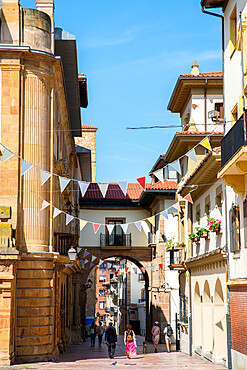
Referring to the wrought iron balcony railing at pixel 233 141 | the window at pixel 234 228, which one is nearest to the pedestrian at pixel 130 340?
the window at pixel 234 228

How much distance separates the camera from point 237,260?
667 inches

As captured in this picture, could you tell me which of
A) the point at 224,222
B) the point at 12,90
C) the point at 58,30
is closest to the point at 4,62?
the point at 12,90

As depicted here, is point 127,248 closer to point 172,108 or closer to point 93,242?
point 93,242

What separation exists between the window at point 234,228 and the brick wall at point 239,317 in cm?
118

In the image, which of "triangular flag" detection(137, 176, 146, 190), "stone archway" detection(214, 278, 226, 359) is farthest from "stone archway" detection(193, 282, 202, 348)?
"triangular flag" detection(137, 176, 146, 190)

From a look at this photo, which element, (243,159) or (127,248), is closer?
(243,159)

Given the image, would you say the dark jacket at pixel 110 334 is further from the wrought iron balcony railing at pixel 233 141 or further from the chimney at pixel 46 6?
the chimney at pixel 46 6

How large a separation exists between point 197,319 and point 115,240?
17.7m

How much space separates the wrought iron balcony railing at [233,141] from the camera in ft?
43.3

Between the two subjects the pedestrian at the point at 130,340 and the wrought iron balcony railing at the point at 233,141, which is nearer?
the wrought iron balcony railing at the point at 233,141

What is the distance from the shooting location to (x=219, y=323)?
68.8 ft

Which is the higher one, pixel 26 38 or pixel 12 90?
pixel 26 38

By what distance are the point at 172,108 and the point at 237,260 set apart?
1646cm

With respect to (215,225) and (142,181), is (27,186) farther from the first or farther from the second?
(215,225)
